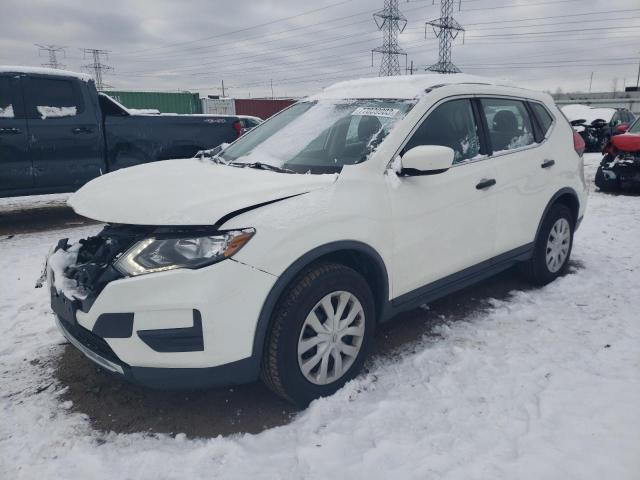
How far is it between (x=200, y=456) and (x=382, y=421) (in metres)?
0.93

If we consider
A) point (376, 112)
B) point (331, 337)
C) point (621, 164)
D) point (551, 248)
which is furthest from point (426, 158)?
point (621, 164)

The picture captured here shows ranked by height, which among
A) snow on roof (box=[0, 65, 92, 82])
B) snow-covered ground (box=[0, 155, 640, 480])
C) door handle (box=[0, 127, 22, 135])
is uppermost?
snow on roof (box=[0, 65, 92, 82])

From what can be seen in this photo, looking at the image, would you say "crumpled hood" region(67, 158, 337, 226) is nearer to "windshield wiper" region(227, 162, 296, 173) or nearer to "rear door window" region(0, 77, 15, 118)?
"windshield wiper" region(227, 162, 296, 173)

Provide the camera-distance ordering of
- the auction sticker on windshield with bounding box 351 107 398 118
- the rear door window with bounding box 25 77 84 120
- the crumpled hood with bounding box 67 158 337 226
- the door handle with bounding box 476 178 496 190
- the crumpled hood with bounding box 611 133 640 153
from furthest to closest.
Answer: the crumpled hood with bounding box 611 133 640 153 → the rear door window with bounding box 25 77 84 120 → the door handle with bounding box 476 178 496 190 → the auction sticker on windshield with bounding box 351 107 398 118 → the crumpled hood with bounding box 67 158 337 226

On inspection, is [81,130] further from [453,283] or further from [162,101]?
[162,101]

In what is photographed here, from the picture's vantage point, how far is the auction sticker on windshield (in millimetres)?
3115

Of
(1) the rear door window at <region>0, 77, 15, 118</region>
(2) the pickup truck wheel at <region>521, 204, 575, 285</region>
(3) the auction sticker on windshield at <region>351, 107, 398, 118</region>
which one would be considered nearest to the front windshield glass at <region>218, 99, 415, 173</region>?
(3) the auction sticker on windshield at <region>351, 107, 398, 118</region>

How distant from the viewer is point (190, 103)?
25.1 m

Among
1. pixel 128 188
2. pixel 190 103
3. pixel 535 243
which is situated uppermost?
pixel 190 103

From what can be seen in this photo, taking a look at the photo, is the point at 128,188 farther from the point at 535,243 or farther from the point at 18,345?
the point at 535,243

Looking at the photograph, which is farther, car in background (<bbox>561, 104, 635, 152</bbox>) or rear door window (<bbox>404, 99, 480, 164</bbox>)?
car in background (<bbox>561, 104, 635, 152</bbox>)

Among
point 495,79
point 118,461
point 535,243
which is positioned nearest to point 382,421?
point 118,461

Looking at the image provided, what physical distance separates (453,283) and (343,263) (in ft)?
3.38

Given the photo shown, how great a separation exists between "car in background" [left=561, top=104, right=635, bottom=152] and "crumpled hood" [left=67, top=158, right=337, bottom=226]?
50.5 ft
